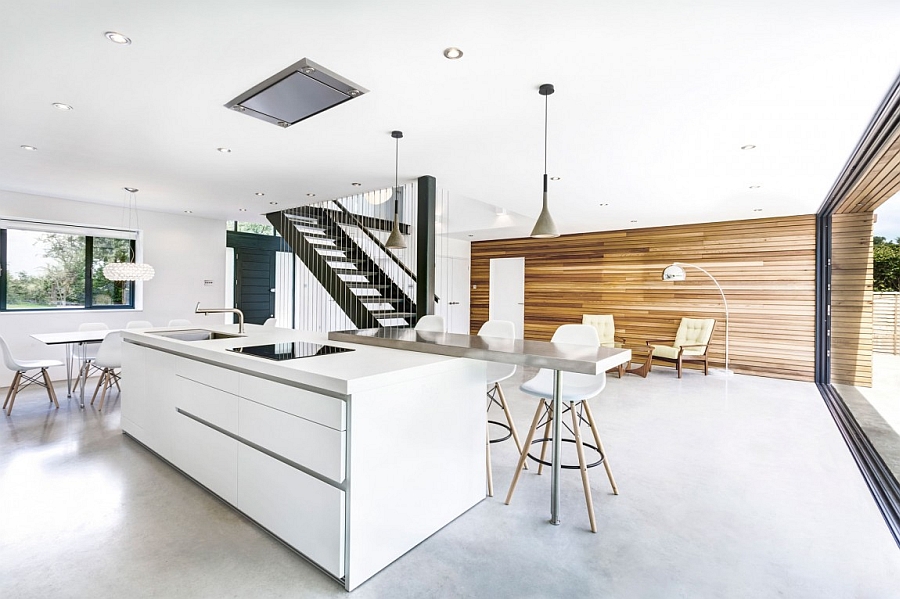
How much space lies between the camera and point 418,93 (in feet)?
8.88

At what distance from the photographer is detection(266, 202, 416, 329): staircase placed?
211 inches

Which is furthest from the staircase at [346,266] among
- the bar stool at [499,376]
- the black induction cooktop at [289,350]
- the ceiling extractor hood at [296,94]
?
the ceiling extractor hood at [296,94]

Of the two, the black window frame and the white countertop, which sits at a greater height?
the black window frame

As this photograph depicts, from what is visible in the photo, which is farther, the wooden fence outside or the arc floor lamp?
the arc floor lamp

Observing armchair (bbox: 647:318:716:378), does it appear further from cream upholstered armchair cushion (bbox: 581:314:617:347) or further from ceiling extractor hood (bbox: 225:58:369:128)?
ceiling extractor hood (bbox: 225:58:369:128)

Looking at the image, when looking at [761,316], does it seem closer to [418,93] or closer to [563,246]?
[563,246]

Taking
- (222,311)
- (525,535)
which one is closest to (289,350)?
(222,311)

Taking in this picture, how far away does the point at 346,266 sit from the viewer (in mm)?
5949

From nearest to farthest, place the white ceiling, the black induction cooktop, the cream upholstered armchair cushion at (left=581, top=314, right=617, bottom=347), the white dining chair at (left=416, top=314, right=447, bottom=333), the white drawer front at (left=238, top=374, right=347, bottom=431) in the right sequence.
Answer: the white drawer front at (left=238, top=374, right=347, bottom=431), the white ceiling, the black induction cooktop, the white dining chair at (left=416, top=314, right=447, bottom=333), the cream upholstered armchair cushion at (left=581, top=314, right=617, bottom=347)

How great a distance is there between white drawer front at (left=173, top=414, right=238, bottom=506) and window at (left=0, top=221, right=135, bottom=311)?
460 cm

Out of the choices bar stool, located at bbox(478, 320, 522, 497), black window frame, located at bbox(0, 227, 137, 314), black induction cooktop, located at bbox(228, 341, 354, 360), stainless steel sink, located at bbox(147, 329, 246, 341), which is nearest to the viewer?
black induction cooktop, located at bbox(228, 341, 354, 360)

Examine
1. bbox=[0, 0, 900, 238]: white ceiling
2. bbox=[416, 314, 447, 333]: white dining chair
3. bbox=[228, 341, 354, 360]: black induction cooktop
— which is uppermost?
bbox=[0, 0, 900, 238]: white ceiling

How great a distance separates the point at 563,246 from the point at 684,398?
13.6 ft

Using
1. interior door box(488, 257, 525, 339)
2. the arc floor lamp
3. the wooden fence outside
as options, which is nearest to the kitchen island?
the wooden fence outside
